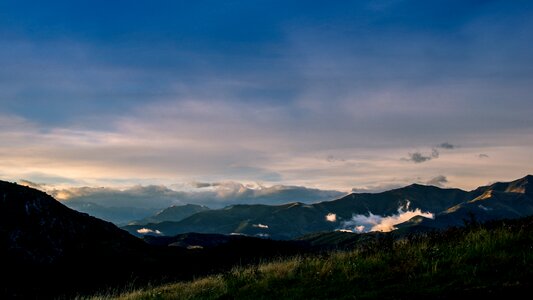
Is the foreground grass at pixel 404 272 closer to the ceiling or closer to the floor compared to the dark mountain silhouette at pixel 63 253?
closer to the ceiling

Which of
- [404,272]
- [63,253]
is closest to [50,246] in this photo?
[63,253]

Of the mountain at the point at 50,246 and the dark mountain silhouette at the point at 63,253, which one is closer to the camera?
the dark mountain silhouette at the point at 63,253

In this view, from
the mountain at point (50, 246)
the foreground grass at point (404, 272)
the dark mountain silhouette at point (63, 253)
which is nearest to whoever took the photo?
the foreground grass at point (404, 272)

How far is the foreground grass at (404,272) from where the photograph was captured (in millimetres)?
10227

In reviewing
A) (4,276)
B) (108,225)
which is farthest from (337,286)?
(108,225)

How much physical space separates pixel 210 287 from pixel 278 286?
9.91 feet

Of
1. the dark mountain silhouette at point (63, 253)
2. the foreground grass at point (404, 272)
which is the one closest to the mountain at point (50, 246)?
the dark mountain silhouette at point (63, 253)

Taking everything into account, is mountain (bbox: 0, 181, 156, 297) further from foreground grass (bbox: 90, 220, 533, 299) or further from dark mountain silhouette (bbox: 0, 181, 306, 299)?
foreground grass (bbox: 90, 220, 533, 299)

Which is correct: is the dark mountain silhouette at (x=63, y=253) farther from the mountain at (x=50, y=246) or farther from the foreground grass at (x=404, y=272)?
the foreground grass at (x=404, y=272)

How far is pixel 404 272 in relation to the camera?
39.8 feet

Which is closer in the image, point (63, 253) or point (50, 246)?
point (50, 246)

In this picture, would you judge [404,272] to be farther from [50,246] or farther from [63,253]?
[63,253]

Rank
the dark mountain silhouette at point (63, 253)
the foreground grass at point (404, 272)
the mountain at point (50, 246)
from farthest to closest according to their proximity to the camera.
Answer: the mountain at point (50, 246), the dark mountain silhouette at point (63, 253), the foreground grass at point (404, 272)

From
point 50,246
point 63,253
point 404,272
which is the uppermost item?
point 404,272
